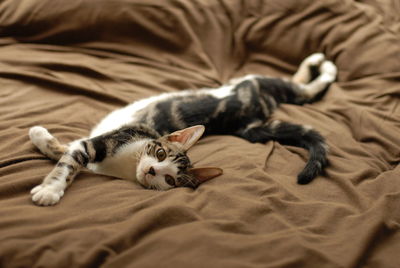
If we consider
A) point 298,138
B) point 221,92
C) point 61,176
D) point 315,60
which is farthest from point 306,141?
point 61,176

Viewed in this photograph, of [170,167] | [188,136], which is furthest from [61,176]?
[188,136]

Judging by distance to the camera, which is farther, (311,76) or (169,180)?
(311,76)

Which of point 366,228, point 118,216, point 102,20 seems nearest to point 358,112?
point 366,228

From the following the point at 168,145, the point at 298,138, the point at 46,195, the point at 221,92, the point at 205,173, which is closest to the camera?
the point at 46,195

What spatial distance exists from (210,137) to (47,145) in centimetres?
56

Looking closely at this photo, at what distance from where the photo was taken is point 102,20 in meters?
1.76

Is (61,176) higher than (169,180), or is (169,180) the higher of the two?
(61,176)

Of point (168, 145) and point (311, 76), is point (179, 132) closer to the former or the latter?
point (168, 145)

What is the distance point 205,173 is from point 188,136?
0.61ft

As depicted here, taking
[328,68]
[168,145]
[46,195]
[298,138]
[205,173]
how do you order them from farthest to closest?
[328,68] → [298,138] → [168,145] → [205,173] → [46,195]

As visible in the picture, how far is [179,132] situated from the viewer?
4.02 feet

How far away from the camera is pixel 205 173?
3.54ft

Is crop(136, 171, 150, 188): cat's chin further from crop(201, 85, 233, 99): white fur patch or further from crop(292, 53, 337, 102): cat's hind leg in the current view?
crop(292, 53, 337, 102): cat's hind leg

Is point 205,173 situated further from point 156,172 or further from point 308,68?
point 308,68
